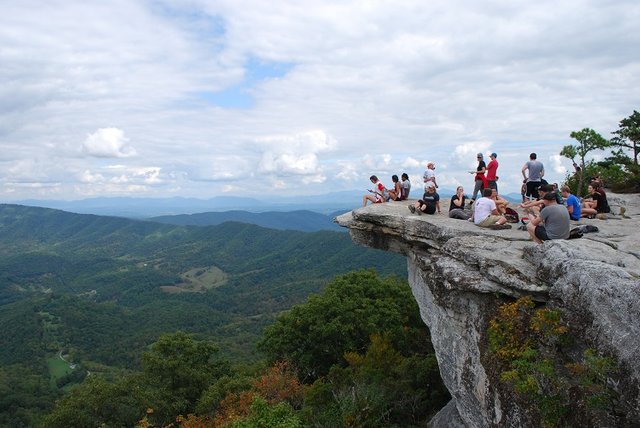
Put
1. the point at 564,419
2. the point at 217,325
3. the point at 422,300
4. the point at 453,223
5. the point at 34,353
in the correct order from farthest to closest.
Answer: the point at 217,325, the point at 34,353, the point at 422,300, the point at 453,223, the point at 564,419

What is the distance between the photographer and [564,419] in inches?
335

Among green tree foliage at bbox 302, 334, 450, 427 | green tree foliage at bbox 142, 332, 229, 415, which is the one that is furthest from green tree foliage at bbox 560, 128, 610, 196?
green tree foliage at bbox 142, 332, 229, 415

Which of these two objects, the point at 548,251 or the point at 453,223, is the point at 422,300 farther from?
the point at 548,251

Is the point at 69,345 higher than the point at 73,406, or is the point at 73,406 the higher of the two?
the point at 73,406

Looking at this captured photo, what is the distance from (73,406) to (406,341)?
23531 mm

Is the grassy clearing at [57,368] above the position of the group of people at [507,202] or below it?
below

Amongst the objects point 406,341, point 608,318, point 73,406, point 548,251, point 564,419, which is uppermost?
point 548,251

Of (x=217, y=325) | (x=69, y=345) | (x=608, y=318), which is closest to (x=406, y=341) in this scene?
(x=608, y=318)

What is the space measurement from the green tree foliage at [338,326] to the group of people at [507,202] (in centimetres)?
1105

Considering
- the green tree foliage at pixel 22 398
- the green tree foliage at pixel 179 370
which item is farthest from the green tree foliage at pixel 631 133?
the green tree foliage at pixel 22 398

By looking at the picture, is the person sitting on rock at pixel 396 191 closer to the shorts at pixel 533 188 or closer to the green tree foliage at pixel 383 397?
the shorts at pixel 533 188

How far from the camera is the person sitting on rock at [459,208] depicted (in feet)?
52.2

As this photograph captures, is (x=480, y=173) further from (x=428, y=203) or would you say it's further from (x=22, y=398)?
(x=22, y=398)

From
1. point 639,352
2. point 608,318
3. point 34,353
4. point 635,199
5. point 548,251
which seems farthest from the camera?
point 34,353
